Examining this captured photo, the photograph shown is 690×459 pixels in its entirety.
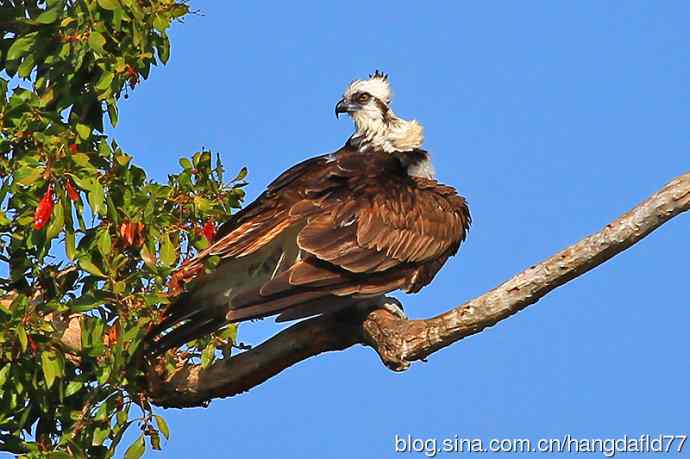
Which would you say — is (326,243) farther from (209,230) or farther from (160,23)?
(160,23)

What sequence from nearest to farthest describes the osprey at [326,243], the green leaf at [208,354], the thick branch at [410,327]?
the thick branch at [410,327] → the osprey at [326,243] → the green leaf at [208,354]

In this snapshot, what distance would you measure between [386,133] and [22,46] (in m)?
3.09

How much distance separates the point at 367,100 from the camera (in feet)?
33.5

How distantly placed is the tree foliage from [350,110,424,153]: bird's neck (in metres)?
2.12

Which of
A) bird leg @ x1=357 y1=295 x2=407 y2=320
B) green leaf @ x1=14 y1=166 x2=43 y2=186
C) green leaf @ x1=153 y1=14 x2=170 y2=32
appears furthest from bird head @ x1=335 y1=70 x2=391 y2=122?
green leaf @ x1=14 y1=166 x2=43 y2=186

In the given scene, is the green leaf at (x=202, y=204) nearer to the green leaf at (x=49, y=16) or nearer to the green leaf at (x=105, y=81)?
the green leaf at (x=105, y=81)

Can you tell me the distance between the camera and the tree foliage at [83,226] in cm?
713

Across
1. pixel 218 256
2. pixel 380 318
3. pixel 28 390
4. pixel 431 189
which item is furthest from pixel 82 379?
pixel 431 189

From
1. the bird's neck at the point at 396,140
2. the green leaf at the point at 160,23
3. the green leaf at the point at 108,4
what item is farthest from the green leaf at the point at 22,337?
the bird's neck at the point at 396,140

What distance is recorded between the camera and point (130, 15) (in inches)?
302

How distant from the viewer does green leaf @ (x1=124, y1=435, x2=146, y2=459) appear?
24.6 ft

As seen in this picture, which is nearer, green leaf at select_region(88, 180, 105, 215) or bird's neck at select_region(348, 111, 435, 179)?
green leaf at select_region(88, 180, 105, 215)

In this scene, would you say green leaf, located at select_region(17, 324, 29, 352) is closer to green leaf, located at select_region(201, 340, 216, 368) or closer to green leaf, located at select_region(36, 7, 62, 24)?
green leaf, located at select_region(201, 340, 216, 368)

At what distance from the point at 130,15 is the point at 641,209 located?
10.0ft
